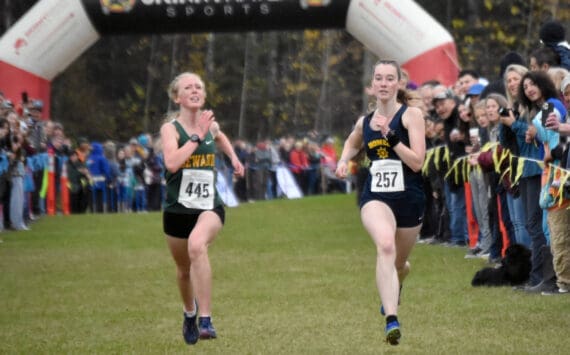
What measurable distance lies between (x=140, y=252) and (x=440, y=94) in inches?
184

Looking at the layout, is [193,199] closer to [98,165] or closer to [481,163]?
[481,163]

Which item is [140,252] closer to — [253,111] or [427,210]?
[427,210]

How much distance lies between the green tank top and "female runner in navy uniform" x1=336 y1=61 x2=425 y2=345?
3.16 ft

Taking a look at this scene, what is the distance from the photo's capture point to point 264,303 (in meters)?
11.0

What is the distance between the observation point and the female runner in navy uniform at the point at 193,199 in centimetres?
852

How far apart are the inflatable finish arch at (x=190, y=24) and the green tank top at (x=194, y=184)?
1365cm

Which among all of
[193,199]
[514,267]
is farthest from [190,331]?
[514,267]

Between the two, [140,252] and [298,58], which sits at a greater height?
[298,58]

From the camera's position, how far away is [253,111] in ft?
169

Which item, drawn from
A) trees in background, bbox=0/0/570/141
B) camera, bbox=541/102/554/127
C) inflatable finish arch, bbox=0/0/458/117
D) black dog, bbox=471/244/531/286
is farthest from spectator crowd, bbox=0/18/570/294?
trees in background, bbox=0/0/570/141

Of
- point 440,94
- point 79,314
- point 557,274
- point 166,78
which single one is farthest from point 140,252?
point 166,78

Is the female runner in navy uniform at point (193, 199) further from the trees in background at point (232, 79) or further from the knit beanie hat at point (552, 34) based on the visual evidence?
the trees in background at point (232, 79)

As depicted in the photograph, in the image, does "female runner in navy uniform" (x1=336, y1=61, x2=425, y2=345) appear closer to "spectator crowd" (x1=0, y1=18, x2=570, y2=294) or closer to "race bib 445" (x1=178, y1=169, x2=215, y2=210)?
"spectator crowd" (x1=0, y1=18, x2=570, y2=294)

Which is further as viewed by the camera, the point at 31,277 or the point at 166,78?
the point at 166,78
